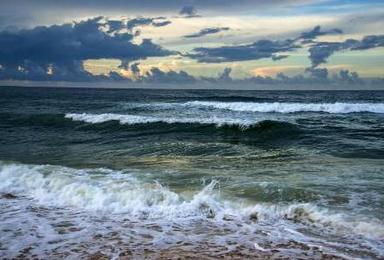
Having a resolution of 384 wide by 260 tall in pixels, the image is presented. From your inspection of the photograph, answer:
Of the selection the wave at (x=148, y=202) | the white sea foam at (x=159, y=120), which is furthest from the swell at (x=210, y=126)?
the wave at (x=148, y=202)

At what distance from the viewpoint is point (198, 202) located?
7.88m

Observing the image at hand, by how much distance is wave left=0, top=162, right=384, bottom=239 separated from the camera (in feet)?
22.8

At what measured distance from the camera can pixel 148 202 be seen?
8.04m

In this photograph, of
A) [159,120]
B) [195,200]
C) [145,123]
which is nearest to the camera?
[195,200]

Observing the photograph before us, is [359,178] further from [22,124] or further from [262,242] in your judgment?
[22,124]

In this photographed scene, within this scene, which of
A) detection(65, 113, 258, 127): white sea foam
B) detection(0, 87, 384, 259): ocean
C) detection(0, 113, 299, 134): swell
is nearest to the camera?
detection(0, 87, 384, 259): ocean

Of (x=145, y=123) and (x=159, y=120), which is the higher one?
(x=159, y=120)

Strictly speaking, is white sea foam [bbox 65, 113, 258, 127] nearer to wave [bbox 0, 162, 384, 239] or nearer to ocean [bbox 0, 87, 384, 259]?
ocean [bbox 0, 87, 384, 259]

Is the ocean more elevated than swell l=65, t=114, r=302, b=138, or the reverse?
swell l=65, t=114, r=302, b=138

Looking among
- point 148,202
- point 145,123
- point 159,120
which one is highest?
point 159,120

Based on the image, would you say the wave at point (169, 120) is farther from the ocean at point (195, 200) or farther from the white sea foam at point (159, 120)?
the ocean at point (195, 200)

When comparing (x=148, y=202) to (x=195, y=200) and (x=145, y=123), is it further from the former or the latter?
(x=145, y=123)

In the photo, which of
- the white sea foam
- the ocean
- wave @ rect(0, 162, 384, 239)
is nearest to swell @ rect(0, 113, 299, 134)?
the white sea foam

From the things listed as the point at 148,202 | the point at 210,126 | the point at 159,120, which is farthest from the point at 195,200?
the point at 159,120
